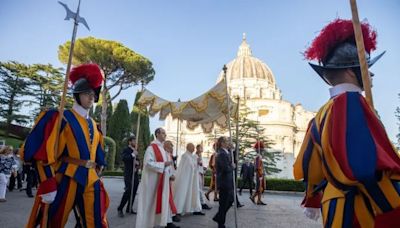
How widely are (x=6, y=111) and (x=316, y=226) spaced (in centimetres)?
3203

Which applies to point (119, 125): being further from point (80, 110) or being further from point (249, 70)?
point (249, 70)

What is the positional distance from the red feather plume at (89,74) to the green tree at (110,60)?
93.0 ft

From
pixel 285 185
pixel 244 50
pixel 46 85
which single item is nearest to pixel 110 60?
Answer: pixel 46 85

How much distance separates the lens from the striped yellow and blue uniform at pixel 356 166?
168cm

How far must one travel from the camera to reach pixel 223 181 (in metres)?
6.52

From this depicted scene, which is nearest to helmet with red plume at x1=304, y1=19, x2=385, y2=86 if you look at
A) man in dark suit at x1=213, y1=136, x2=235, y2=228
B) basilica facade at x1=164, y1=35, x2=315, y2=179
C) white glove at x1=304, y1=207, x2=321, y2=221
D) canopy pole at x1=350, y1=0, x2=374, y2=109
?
canopy pole at x1=350, y1=0, x2=374, y2=109

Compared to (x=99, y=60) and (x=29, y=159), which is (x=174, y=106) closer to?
(x=29, y=159)

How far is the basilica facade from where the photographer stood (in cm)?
4906

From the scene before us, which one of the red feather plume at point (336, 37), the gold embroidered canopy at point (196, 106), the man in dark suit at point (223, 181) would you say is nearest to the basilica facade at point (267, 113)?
the gold embroidered canopy at point (196, 106)

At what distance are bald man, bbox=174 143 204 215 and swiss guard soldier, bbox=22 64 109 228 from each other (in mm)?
5198

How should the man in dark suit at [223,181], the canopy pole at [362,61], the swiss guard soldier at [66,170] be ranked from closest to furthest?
1. the canopy pole at [362,61]
2. the swiss guard soldier at [66,170]
3. the man in dark suit at [223,181]

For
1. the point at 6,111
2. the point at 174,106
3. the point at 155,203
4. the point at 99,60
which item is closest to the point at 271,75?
the point at 99,60

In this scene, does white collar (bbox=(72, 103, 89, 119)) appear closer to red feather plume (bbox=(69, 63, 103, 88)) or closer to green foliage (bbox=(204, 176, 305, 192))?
red feather plume (bbox=(69, 63, 103, 88))

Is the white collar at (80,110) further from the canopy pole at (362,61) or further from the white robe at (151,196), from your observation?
the canopy pole at (362,61)
